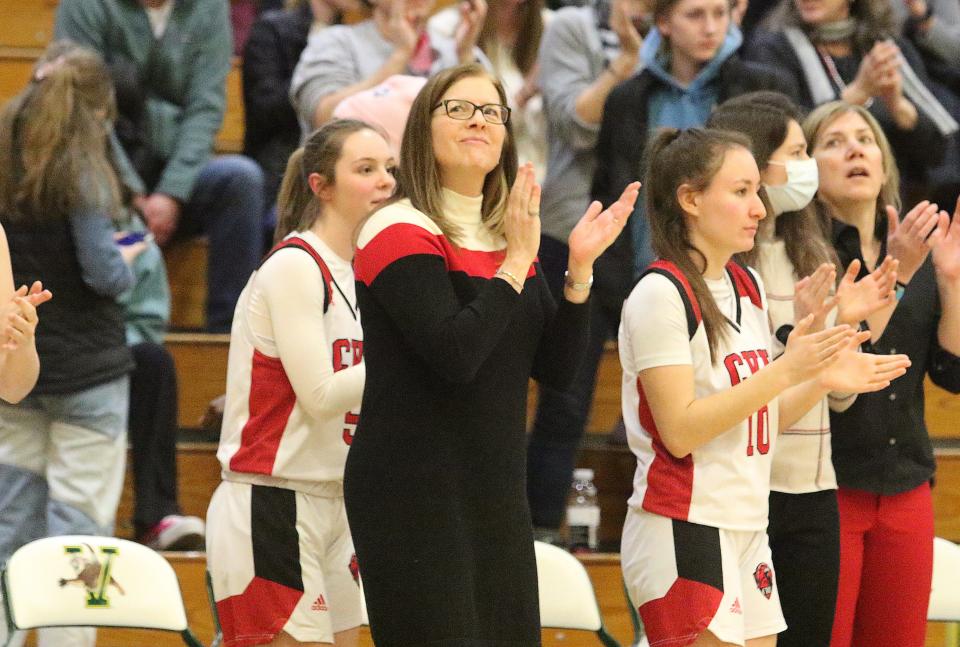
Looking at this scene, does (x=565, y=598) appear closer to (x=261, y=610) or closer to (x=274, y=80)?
(x=261, y=610)

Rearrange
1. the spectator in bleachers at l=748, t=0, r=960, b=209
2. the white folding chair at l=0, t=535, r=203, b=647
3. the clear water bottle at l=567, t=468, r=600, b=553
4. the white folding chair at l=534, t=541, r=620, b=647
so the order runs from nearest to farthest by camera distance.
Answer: the white folding chair at l=0, t=535, r=203, b=647 < the white folding chair at l=534, t=541, r=620, b=647 < the clear water bottle at l=567, t=468, r=600, b=553 < the spectator in bleachers at l=748, t=0, r=960, b=209

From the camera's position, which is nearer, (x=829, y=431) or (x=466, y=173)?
(x=466, y=173)

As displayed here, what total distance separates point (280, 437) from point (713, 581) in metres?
0.96

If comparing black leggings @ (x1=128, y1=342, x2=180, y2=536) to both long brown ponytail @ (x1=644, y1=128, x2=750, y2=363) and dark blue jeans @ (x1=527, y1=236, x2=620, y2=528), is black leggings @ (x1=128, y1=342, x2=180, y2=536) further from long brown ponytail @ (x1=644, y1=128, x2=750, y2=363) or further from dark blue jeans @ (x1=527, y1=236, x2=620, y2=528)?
long brown ponytail @ (x1=644, y1=128, x2=750, y2=363)

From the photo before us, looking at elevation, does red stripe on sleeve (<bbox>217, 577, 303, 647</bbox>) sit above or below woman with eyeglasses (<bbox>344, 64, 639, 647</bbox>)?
below

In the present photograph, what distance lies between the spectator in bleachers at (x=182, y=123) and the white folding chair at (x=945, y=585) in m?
2.50

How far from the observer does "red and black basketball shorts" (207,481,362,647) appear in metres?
3.04

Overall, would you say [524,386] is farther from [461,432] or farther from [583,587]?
[583,587]

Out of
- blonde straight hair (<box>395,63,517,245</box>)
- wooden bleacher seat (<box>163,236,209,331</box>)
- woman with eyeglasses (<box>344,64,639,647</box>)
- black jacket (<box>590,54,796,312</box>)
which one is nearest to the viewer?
woman with eyeglasses (<box>344,64,639,647</box>)

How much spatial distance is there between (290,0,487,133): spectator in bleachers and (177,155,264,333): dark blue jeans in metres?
0.29

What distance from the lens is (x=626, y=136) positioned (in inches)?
171

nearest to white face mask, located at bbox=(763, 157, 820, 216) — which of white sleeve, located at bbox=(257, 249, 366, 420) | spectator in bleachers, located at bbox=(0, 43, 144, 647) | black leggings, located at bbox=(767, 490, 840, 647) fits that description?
black leggings, located at bbox=(767, 490, 840, 647)

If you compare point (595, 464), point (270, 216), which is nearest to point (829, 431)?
point (595, 464)

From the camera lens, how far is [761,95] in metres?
3.36
